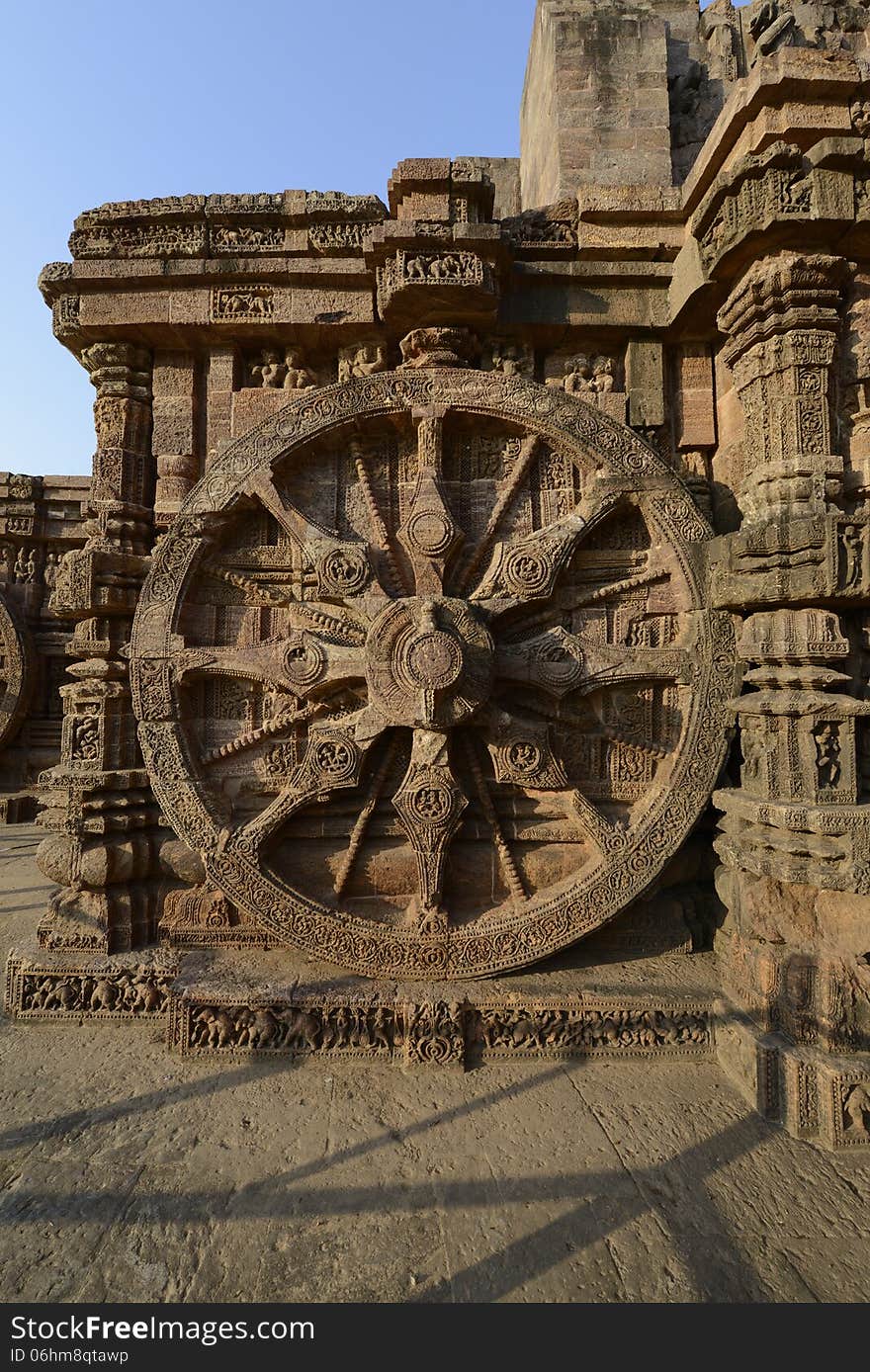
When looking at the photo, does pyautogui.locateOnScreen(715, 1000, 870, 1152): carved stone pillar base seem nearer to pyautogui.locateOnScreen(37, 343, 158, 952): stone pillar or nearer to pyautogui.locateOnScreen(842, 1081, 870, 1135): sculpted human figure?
pyautogui.locateOnScreen(842, 1081, 870, 1135): sculpted human figure

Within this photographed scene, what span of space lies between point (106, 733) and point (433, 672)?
6.84ft

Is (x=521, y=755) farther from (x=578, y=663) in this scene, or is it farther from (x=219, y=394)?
(x=219, y=394)

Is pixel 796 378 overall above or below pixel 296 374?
below

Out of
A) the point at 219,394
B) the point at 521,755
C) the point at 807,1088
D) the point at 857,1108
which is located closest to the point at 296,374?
the point at 219,394

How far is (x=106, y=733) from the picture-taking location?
3666 mm

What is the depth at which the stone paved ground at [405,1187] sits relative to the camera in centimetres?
210

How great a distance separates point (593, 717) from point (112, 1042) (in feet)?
10.8

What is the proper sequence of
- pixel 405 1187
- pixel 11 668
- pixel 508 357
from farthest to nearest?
1. pixel 11 668
2. pixel 508 357
3. pixel 405 1187

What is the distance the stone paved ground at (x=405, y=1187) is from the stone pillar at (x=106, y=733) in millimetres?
758

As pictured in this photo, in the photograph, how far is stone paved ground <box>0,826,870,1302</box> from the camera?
2098mm

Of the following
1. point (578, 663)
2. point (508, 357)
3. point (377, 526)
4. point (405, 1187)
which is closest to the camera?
point (405, 1187)

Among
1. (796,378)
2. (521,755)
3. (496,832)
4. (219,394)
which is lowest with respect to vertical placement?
(496,832)

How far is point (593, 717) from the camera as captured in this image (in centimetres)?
361

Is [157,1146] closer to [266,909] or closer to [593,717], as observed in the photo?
[266,909]
